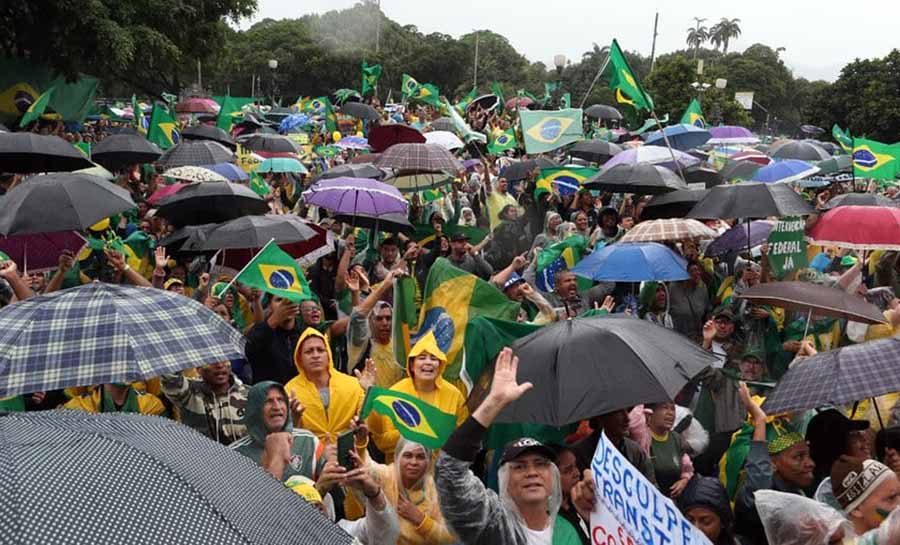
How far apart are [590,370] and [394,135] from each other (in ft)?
31.8

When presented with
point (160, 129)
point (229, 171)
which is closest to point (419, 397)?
point (229, 171)

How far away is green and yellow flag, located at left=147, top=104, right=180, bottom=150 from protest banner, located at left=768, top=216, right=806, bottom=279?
896 cm

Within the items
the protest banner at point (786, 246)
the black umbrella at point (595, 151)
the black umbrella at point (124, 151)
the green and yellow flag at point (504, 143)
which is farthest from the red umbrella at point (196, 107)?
the protest banner at point (786, 246)

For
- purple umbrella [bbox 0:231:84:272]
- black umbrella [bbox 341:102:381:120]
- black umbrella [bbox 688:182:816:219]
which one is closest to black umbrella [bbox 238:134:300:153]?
purple umbrella [bbox 0:231:84:272]

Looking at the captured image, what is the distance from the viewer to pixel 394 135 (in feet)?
42.8

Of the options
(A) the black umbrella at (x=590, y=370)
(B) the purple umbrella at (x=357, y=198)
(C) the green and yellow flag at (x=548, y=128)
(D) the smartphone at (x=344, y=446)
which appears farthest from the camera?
(C) the green and yellow flag at (x=548, y=128)

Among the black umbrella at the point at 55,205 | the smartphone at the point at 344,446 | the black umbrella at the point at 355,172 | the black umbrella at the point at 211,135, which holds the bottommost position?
the smartphone at the point at 344,446

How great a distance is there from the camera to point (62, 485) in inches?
62.4

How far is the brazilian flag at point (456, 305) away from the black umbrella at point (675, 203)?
176 inches

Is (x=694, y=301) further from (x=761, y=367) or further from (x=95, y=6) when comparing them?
(x=95, y=6)

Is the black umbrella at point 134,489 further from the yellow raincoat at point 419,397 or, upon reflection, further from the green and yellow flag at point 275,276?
the green and yellow flag at point 275,276

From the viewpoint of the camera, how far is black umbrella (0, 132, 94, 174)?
26.7ft

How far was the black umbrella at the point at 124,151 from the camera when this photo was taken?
11.9 metres

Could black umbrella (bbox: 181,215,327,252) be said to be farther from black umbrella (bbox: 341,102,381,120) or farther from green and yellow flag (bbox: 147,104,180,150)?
black umbrella (bbox: 341,102,381,120)
